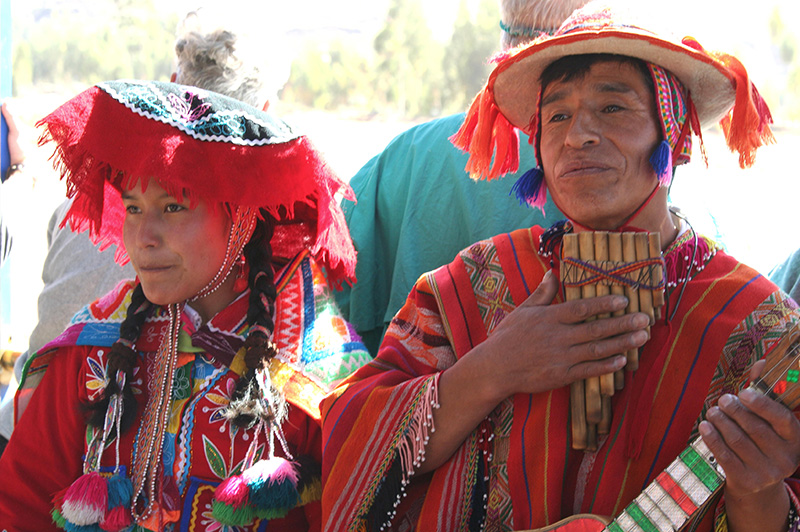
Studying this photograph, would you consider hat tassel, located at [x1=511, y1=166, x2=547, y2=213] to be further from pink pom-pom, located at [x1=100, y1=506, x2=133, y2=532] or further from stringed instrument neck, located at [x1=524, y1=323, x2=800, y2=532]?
pink pom-pom, located at [x1=100, y1=506, x2=133, y2=532]

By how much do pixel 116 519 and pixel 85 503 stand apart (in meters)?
0.10

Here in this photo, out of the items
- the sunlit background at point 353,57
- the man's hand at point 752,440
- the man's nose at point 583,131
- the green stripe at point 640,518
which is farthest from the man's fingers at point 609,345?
the sunlit background at point 353,57

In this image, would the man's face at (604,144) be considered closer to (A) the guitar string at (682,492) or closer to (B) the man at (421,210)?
(A) the guitar string at (682,492)

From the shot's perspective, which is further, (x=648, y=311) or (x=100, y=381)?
(x=100, y=381)

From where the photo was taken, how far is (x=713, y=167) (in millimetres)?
13703

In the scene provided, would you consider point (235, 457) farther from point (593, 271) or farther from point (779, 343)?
point (779, 343)

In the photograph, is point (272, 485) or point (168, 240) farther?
point (168, 240)

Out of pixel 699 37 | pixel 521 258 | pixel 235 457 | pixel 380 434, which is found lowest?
pixel 235 457

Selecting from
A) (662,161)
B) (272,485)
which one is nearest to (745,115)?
(662,161)

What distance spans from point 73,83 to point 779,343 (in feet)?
83.5

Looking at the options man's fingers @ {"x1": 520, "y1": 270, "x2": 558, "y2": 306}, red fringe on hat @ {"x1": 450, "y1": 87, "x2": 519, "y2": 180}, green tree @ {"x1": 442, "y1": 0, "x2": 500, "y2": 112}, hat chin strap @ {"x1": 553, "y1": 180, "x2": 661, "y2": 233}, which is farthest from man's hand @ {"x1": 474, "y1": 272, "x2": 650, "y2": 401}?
green tree @ {"x1": 442, "y1": 0, "x2": 500, "y2": 112}

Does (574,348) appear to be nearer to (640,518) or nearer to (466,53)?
(640,518)

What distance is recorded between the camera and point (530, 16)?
2.94m

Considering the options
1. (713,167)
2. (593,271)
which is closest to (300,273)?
(593,271)
